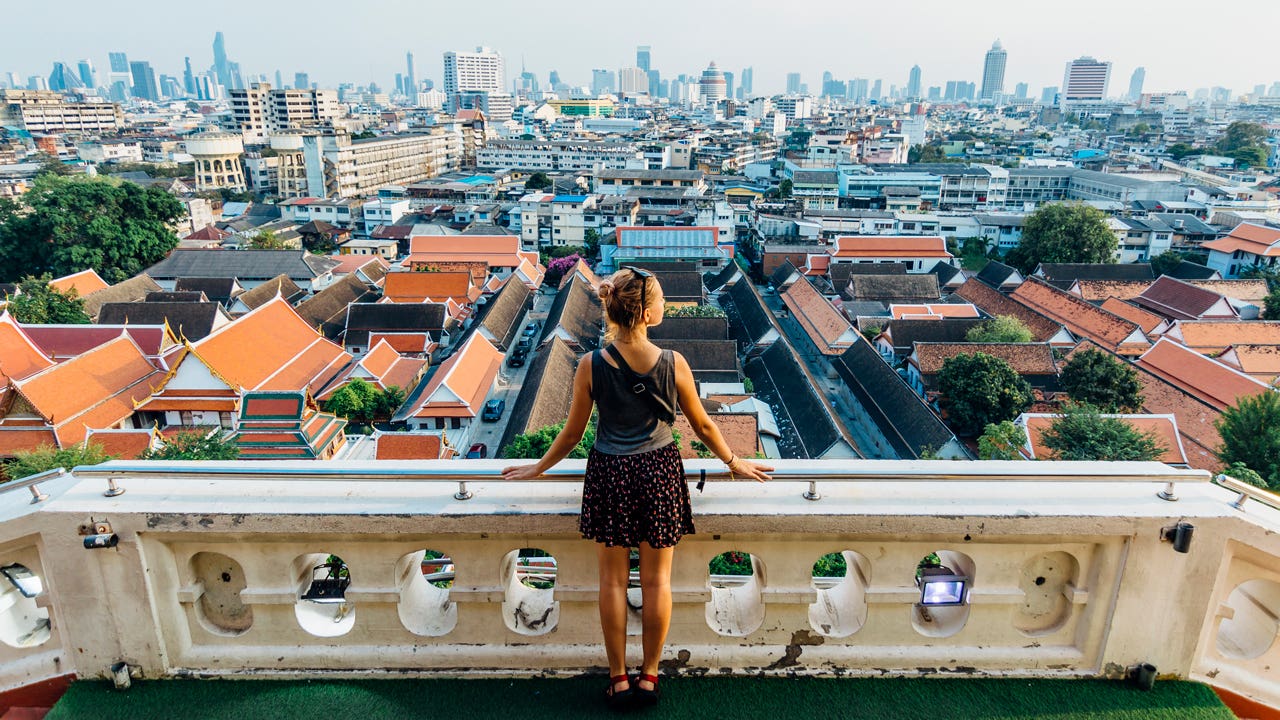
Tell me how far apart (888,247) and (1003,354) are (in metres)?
13.6

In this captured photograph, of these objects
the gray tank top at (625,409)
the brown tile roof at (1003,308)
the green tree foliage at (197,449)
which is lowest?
the brown tile roof at (1003,308)

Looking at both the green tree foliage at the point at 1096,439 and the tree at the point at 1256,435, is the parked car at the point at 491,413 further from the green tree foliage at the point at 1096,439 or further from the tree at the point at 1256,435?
the tree at the point at 1256,435

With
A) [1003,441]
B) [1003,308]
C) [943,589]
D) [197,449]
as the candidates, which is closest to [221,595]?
[943,589]

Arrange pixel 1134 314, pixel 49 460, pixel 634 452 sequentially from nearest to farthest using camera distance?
pixel 634 452 → pixel 49 460 → pixel 1134 314

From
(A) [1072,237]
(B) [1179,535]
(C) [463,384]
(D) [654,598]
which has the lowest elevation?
(C) [463,384]

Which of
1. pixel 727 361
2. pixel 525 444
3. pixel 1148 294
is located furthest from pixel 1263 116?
pixel 525 444

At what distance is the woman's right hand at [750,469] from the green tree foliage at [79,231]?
109ft

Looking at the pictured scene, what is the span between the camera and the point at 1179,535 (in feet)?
8.89

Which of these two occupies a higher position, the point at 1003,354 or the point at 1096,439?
the point at 1096,439

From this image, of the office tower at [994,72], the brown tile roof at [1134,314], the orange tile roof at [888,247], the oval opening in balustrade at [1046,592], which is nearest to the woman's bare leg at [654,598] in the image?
the oval opening in balustrade at [1046,592]

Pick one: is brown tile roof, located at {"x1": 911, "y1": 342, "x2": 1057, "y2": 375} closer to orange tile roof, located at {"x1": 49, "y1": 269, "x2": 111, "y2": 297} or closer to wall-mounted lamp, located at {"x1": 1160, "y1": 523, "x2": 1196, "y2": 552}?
wall-mounted lamp, located at {"x1": 1160, "y1": 523, "x2": 1196, "y2": 552}

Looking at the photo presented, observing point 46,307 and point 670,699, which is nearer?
point 670,699

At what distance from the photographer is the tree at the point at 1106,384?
1717cm

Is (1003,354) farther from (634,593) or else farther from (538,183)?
(538,183)
